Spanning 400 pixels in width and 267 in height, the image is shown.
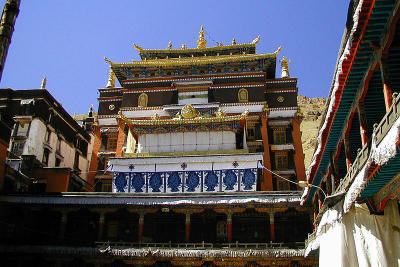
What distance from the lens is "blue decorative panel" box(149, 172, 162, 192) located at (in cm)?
2848

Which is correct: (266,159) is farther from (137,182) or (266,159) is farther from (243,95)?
(137,182)

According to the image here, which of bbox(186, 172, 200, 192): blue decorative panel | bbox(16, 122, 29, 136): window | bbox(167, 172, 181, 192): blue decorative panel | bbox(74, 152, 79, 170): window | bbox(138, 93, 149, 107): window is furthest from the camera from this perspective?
bbox(74, 152, 79, 170): window

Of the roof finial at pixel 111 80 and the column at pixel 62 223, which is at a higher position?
the roof finial at pixel 111 80

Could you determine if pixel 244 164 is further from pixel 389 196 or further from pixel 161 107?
pixel 389 196

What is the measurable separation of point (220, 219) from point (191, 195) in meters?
3.27

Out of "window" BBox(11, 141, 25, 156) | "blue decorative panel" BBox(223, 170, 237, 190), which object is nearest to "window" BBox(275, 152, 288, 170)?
"blue decorative panel" BBox(223, 170, 237, 190)

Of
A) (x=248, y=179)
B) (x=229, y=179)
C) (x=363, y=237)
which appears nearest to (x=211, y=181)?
(x=229, y=179)

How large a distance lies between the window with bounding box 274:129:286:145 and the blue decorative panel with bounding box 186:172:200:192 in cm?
1013

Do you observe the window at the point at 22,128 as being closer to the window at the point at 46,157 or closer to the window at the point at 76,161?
the window at the point at 46,157

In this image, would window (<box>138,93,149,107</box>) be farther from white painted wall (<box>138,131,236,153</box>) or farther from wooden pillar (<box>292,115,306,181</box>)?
wooden pillar (<box>292,115,306,181</box>)

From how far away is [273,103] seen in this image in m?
37.0

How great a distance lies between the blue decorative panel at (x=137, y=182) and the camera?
28.6 m

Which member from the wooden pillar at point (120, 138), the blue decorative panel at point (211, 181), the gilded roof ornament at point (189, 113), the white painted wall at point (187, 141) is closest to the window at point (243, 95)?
the gilded roof ornament at point (189, 113)

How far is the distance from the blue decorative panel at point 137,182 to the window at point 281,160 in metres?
12.2
